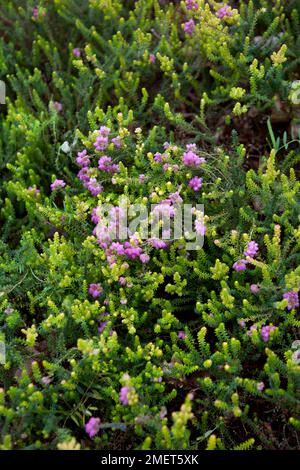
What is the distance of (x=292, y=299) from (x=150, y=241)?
0.85 m

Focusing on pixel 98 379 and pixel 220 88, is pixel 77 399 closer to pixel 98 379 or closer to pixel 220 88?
pixel 98 379

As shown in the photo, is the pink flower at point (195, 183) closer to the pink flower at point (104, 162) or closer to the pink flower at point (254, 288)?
the pink flower at point (104, 162)

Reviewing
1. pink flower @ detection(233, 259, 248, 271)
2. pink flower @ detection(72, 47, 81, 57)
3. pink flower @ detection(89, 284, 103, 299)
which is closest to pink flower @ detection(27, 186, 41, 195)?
pink flower @ detection(89, 284, 103, 299)

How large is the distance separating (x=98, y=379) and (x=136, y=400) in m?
0.39

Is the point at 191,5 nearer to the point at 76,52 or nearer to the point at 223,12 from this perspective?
the point at 223,12

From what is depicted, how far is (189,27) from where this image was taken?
12.3ft

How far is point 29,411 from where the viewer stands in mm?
2426

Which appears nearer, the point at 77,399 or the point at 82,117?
the point at 77,399

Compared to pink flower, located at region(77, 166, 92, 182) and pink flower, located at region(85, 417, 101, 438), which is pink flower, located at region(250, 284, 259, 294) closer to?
pink flower, located at region(85, 417, 101, 438)

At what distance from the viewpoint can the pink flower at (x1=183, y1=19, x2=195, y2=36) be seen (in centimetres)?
373

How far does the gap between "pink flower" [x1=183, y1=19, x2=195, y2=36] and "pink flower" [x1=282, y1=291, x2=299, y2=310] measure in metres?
2.26

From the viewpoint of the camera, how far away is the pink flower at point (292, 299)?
2.58 metres

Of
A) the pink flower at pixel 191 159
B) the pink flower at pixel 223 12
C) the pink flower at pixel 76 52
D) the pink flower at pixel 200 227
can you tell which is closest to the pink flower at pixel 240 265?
the pink flower at pixel 200 227
